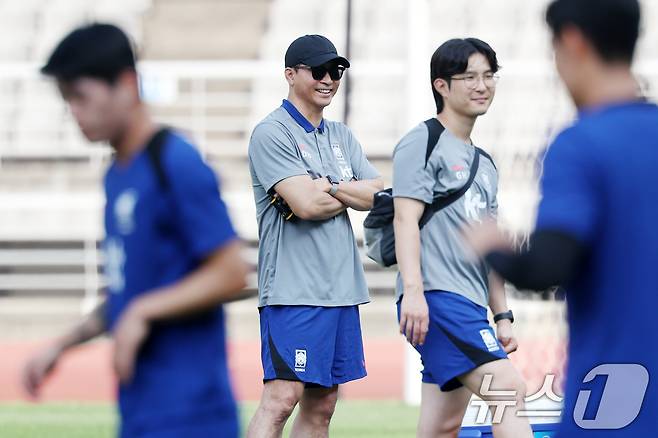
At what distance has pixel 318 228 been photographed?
6332mm

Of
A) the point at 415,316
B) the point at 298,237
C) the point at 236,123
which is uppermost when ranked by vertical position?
the point at 298,237

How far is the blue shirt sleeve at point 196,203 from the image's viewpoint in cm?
341

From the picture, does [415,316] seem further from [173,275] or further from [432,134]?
[173,275]

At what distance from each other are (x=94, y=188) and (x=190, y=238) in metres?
16.6

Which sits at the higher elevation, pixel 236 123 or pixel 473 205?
pixel 473 205

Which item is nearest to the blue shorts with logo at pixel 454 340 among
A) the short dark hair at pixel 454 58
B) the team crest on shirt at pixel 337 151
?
the short dark hair at pixel 454 58

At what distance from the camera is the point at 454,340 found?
575 centimetres

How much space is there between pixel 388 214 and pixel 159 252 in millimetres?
2580

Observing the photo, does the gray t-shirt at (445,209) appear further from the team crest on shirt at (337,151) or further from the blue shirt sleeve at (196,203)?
the blue shirt sleeve at (196,203)

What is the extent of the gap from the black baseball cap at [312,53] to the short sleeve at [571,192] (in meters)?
3.65

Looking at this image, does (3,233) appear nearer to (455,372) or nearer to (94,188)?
(94,188)

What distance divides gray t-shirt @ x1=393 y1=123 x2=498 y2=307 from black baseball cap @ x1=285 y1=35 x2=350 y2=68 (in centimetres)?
83

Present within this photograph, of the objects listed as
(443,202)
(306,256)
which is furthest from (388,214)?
(306,256)

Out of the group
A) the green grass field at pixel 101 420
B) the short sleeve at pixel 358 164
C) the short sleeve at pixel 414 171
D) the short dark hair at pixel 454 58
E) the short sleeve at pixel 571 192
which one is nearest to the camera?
the short sleeve at pixel 571 192
